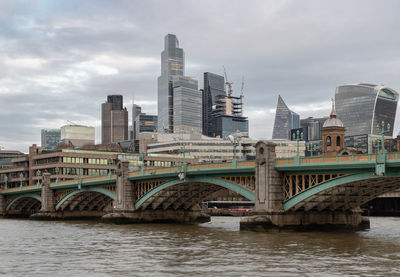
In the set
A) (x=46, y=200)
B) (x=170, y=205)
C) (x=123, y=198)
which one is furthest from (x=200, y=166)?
(x=46, y=200)

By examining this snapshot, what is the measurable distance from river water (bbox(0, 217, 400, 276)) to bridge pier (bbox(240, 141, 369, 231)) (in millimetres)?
1408

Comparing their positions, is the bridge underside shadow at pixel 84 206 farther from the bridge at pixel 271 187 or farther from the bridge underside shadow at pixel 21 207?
the bridge underside shadow at pixel 21 207

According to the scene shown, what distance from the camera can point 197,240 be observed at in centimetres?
6322

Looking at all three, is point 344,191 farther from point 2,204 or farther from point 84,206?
point 2,204

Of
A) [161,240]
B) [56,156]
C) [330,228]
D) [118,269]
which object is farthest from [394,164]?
[56,156]

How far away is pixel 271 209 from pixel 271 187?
250 centimetres

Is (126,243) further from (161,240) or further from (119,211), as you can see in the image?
(119,211)

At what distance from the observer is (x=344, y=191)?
6656 centimetres

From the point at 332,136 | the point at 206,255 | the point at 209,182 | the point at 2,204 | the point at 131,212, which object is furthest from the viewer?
the point at 332,136

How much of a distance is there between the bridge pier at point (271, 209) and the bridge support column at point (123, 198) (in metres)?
30.8

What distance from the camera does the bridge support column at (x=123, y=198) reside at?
96.2 m

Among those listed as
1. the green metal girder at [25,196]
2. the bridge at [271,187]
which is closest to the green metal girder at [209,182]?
the bridge at [271,187]

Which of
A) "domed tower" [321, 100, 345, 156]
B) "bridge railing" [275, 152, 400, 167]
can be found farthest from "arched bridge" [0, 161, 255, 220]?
"domed tower" [321, 100, 345, 156]

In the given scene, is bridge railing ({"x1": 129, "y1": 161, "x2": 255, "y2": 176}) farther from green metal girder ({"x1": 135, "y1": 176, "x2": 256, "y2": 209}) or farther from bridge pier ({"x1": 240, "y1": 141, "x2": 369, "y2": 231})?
bridge pier ({"x1": 240, "y1": 141, "x2": 369, "y2": 231})
